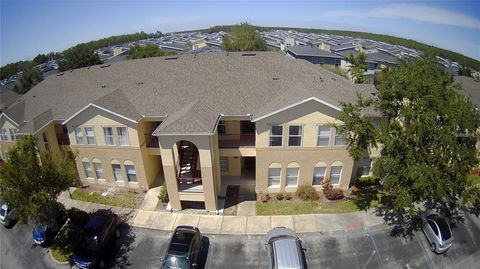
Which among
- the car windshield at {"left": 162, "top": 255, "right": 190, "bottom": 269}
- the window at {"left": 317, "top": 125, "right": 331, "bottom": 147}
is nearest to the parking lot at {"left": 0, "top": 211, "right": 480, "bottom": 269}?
the car windshield at {"left": 162, "top": 255, "right": 190, "bottom": 269}

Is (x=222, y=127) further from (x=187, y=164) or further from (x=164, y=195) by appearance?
(x=164, y=195)

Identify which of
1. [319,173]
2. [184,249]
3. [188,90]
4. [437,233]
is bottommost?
[184,249]

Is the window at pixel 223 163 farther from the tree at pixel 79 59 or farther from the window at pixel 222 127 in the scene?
the tree at pixel 79 59

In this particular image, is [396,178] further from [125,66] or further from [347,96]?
[125,66]

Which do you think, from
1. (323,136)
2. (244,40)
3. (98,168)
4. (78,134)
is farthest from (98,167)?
(244,40)

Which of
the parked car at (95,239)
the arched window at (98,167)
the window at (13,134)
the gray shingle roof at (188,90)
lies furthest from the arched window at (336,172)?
the window at (13,134)
